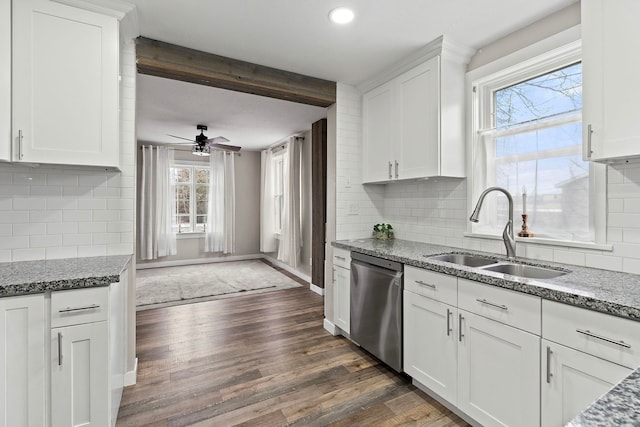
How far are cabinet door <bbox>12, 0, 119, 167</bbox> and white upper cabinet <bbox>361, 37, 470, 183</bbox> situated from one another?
7.04ft

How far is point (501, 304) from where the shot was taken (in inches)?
62.6

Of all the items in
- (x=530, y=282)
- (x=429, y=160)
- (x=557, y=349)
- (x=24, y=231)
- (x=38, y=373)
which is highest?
(x=429, y=160)

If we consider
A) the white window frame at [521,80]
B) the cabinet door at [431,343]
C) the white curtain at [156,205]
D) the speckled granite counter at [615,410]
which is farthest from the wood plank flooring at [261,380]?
the white curtain at [156,205]

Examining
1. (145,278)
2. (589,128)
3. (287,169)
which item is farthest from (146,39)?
(145,278)

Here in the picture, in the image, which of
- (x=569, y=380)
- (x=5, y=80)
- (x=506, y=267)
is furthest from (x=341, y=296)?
(x=5, y=80)

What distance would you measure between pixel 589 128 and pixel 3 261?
3491 millimetres

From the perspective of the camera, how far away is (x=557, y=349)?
1.37 metres

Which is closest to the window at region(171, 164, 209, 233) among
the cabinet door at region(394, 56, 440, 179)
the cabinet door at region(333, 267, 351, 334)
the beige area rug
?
the beige area rug

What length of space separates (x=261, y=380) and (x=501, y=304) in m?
1.74

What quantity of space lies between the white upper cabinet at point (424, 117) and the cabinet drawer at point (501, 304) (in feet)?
3.28

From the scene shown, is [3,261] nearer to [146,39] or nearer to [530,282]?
[146,39]

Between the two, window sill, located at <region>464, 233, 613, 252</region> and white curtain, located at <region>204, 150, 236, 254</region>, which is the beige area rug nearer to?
white curtain, located at <region>204, 150, 236, 254</region>

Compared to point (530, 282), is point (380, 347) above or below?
below

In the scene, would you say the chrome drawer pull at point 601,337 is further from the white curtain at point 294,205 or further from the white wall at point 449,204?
the white curtain at point 294,205
